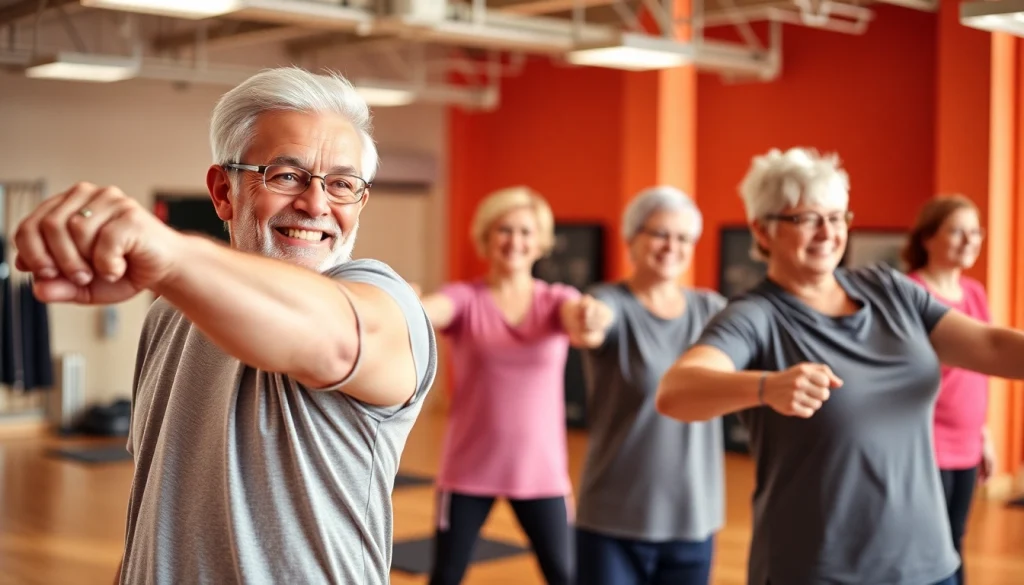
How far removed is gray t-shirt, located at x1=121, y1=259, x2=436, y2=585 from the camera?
134cm

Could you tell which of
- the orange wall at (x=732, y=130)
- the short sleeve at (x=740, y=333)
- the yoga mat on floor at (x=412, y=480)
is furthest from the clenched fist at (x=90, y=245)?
the orange wall at (x=732, y=130)

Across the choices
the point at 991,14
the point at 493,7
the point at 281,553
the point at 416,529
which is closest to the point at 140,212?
the point at 281,553

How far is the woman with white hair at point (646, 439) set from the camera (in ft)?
10.9

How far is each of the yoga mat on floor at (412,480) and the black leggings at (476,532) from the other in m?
3.78

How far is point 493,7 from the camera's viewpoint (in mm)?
8727

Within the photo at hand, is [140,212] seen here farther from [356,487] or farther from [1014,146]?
[1014,146]

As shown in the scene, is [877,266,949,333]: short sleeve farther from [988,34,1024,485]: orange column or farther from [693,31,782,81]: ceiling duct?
[693,31,782,81]: ceiling duct

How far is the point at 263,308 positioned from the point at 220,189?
0.59m

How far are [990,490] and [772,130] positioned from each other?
10.8ft

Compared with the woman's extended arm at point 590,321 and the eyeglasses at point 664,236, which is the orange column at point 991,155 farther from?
the woman's extended arm at point 590,321

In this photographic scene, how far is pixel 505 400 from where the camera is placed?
3947mm

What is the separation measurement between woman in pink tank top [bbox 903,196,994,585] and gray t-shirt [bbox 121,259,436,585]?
2659 millimetres

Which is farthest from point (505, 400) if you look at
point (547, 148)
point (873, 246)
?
point (547, 148)

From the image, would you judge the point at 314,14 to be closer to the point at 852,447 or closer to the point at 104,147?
the point at 104,147
